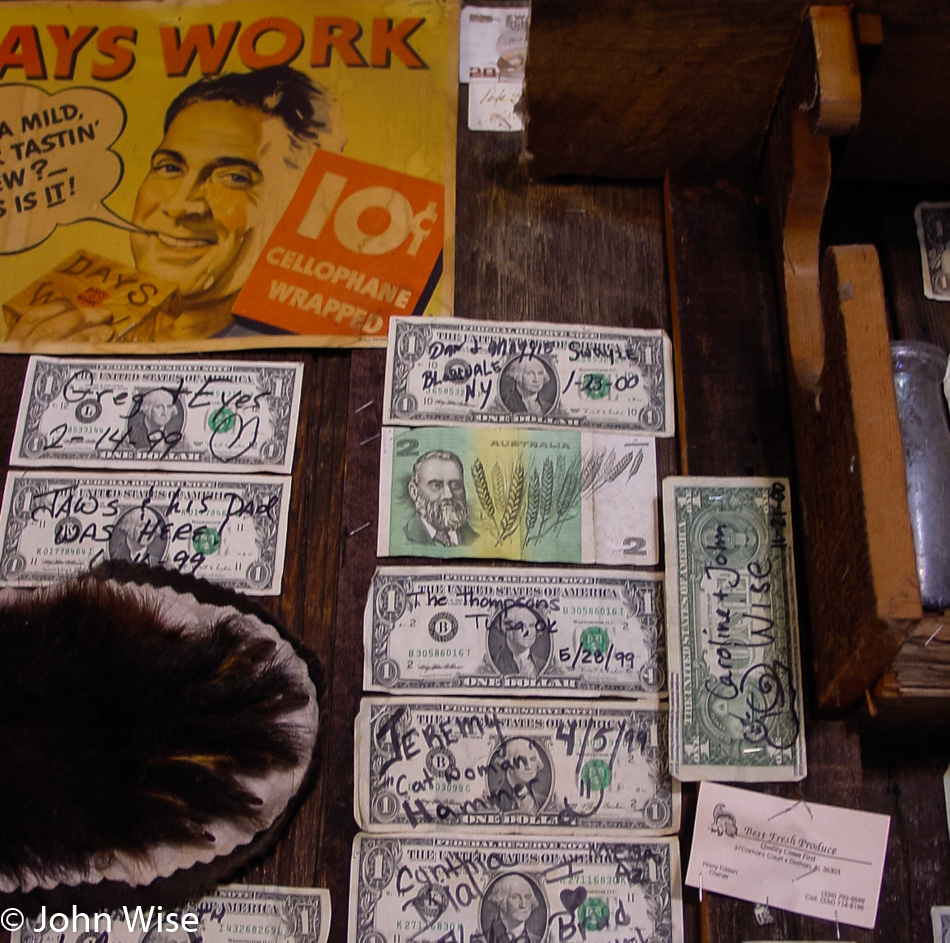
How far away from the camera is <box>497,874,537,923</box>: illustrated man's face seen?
28.9 inches

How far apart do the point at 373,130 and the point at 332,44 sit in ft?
0.41

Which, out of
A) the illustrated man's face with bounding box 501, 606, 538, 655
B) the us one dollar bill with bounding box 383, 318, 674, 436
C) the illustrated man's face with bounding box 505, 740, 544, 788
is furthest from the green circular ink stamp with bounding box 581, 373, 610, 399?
the illustrated man's face with bounding box 505, 740, 544, 788

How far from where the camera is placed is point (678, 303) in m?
0.89

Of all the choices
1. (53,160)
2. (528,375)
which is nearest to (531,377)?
(528,375)

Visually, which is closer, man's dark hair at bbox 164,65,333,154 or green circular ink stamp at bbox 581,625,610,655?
green circular ink stamp at bbox 581,625,610,655

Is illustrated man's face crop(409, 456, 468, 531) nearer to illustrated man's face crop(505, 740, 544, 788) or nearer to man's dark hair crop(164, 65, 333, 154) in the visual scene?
illustrated man's face crop(505, 740, 544, 788)

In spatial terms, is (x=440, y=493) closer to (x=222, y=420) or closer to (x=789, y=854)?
(x=222, y=420)

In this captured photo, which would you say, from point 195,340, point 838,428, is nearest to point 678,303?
point 838,428

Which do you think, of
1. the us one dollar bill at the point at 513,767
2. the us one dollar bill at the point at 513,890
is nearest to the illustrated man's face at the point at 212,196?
the us one dollar bill at the point at 513,767

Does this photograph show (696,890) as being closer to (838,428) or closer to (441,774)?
(441,774)

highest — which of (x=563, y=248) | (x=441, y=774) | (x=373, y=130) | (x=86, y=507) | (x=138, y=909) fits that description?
(x=373, y=130)

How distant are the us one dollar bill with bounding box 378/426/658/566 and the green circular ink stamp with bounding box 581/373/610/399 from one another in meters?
0.04

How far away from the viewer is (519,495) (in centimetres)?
84

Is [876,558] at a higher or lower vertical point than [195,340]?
lower
